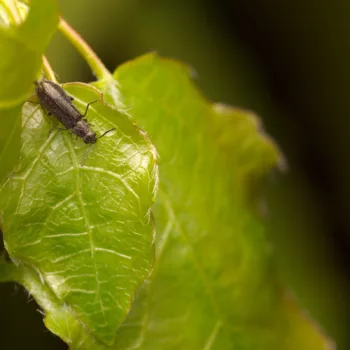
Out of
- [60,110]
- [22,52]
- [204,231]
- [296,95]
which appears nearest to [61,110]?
[60,110]

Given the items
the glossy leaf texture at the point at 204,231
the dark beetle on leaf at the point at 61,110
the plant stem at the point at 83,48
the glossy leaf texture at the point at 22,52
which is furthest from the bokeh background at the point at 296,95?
the glossy leaf texture at the point at 22,52

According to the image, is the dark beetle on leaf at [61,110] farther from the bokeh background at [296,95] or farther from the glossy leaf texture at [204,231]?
the bokeh background at [296,95]

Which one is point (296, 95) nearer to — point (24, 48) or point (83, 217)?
point (83, 217)

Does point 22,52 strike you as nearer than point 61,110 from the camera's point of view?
Yes

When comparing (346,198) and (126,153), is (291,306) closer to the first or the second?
(126,153)

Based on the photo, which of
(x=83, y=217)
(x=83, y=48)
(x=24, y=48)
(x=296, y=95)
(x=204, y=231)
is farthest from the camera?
(x=296, y=95)

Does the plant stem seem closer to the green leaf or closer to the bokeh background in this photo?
the green leaf
